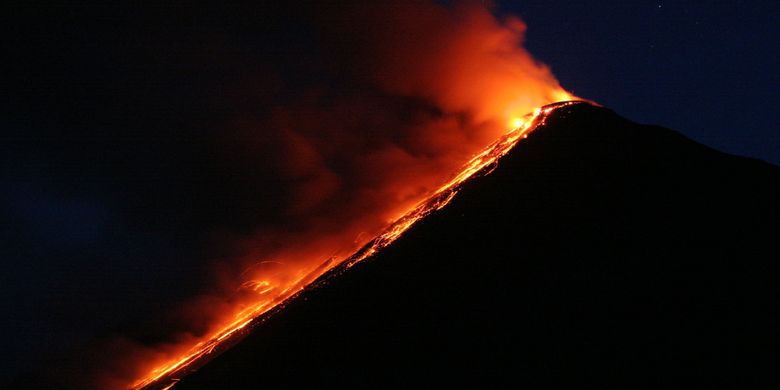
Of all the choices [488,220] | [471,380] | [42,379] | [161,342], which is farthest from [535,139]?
[42,379]

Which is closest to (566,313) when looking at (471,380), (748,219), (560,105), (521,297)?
(521,297)

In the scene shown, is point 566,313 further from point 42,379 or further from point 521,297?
point 42,379

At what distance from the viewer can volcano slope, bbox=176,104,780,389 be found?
545 cm

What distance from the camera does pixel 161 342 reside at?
1920 centimetres

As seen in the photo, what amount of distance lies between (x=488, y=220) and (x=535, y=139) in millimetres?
2827

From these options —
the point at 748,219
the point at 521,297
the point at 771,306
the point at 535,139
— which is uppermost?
the point at 535,139

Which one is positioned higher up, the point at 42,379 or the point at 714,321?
the point at 42,379

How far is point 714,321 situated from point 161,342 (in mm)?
17769

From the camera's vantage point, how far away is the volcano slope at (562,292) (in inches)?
215

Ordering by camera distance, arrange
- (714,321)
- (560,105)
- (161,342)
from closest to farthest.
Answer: (714,321), (560,105), (161,342)

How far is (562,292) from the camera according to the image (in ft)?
20.7

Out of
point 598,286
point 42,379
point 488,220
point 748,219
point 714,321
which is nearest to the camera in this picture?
point 714,321

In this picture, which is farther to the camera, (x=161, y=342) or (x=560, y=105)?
(x=161, y=342)

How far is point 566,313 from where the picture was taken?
5.96 m
